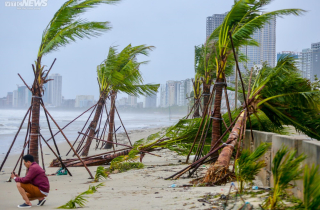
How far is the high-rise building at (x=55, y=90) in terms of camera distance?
8088 cm

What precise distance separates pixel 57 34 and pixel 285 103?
4879 millimetres

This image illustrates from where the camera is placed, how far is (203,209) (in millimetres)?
3275

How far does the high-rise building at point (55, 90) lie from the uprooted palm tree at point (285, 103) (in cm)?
7747

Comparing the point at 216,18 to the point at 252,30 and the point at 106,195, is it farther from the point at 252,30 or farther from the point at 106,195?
the point at 106,195

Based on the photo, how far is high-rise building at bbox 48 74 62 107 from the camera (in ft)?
265

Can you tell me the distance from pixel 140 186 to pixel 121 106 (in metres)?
99.3

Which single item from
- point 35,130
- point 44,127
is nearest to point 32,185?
point 35,130

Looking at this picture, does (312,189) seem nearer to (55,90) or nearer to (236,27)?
(236,27)

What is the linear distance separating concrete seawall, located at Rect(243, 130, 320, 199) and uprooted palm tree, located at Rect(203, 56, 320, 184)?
0.62 meters

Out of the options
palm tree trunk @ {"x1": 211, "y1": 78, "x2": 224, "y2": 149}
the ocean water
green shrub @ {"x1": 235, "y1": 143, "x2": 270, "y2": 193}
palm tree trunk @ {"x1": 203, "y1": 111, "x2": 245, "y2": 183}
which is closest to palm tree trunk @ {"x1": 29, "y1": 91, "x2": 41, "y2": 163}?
the ocean water

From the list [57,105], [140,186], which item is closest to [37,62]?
[140,186]

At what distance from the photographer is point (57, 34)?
702cm

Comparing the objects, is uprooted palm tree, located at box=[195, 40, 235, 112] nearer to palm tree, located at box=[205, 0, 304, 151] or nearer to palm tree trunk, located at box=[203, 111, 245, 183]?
palm tree, located at box=[205, 0, 304, 151]

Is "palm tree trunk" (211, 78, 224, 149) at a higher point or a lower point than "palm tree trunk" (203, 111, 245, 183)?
higher
